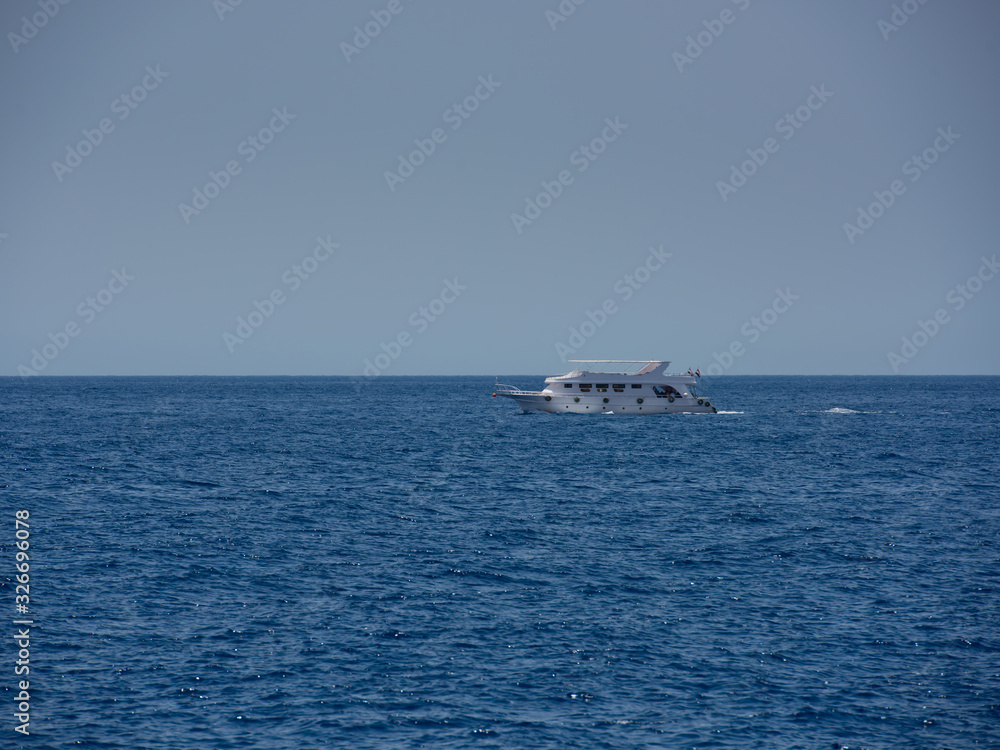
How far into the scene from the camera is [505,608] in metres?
26.4

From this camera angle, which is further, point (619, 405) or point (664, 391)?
point (664, 391)

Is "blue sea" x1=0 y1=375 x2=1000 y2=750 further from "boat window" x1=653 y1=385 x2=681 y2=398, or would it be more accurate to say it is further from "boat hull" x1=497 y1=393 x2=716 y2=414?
"boat window" x1=653 y1=385 x2=681 y2=398

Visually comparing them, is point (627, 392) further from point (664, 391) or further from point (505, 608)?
point (505, 608)

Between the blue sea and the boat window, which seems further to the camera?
the boat window

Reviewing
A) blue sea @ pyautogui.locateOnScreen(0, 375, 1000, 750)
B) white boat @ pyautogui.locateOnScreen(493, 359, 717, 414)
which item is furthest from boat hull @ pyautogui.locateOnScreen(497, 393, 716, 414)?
blue sea @ pyautogui.locateOnScreen(0, 375, 1000, 750)

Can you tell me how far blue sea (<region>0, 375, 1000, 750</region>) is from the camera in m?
18.6

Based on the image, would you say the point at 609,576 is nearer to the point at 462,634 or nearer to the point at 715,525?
the point at 462,634

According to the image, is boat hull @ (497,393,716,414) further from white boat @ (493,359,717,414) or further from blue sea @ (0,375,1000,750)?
blue sea @ (0,375,1000,750)

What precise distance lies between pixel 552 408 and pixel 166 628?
82.8m

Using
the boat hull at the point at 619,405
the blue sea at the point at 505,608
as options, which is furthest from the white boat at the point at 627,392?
the blue sea at the point at 505,608

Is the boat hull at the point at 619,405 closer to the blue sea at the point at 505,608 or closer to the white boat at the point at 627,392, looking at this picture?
the white boat at the point at 627,392

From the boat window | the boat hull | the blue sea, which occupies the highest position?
the boat window

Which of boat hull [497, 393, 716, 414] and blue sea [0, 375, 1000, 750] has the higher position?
boat hull [497, 393, 716, 414]

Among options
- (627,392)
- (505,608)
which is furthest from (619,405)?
(505,608)
